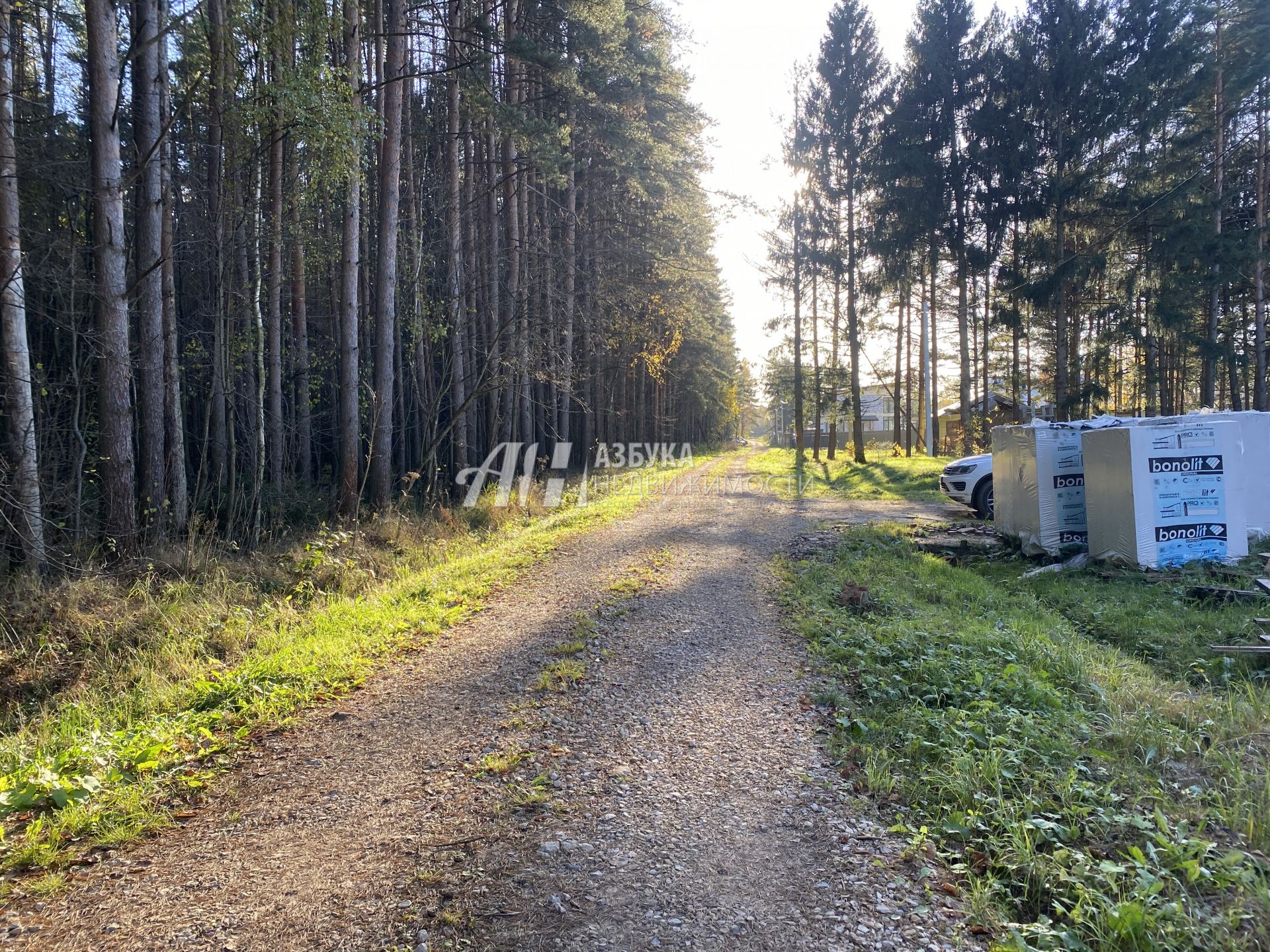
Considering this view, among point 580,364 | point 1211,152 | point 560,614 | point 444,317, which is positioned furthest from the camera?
point 580,364

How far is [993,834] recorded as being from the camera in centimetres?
312

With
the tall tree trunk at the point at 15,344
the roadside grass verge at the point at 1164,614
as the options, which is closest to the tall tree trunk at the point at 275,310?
the tall tree trunk at the point at 15,344

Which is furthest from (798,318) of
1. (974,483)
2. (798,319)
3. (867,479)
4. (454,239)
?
(454,239)

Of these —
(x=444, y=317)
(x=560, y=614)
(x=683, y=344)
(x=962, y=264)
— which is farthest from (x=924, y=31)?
(x=560, y=614)

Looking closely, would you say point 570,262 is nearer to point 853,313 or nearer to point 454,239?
point 454,239

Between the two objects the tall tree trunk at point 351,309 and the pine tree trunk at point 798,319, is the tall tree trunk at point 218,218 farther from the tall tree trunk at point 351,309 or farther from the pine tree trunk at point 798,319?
the pine tree trunk at point 798,319

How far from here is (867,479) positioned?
74.3 ft

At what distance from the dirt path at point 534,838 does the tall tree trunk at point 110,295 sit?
5163mm

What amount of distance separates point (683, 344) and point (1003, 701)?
31160mm

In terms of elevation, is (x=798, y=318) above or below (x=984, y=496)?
above

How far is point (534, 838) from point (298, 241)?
44.9 ft

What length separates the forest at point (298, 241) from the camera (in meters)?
8.18

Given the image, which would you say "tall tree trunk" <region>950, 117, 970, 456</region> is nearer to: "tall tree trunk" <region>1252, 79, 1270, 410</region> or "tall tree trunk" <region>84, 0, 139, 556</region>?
"tall tree trunk" <region>1252, 79, 1270, 410</region>

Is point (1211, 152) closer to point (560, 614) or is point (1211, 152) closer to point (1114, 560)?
point (1114, 560)
